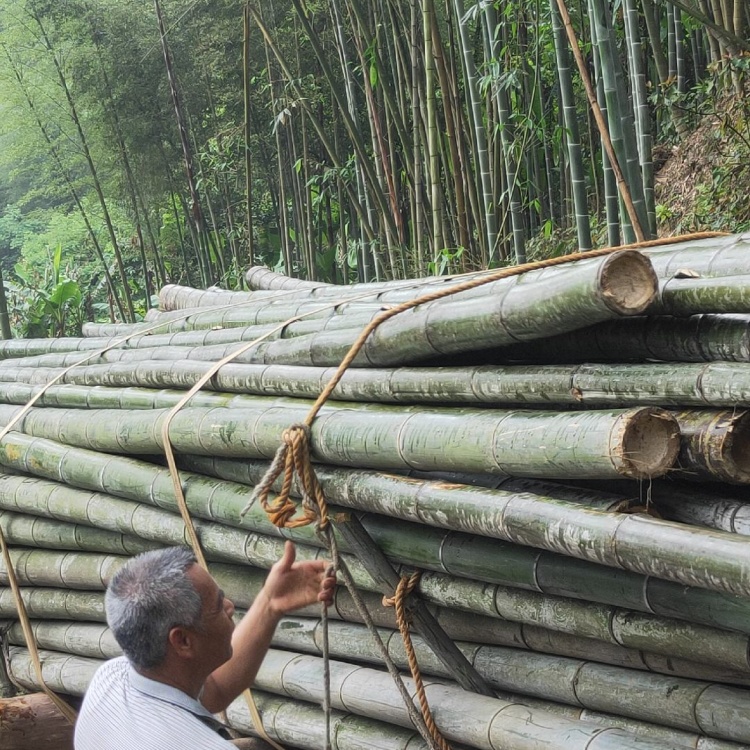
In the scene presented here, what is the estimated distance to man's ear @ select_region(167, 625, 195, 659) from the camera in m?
1.89

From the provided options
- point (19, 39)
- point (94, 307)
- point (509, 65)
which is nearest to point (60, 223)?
point (94, 307)

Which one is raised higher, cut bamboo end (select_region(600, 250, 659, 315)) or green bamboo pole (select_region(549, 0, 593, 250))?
→ green bamboo pole (select_region(549, 0, 593, 250))

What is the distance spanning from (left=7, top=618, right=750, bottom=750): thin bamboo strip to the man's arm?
37 centimetres

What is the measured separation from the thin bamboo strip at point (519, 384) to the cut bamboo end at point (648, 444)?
11 centimetres

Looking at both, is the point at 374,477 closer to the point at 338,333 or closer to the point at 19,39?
the point at 338,333

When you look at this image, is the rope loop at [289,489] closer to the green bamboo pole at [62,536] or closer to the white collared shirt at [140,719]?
the white collared shirt at [140,719]

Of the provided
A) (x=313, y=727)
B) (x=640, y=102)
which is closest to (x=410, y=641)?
(x=313, y=727)

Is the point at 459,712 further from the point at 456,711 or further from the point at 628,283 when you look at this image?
the point at 628,283

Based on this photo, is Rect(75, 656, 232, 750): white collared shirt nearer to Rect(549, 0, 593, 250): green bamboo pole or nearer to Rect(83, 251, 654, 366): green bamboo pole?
Rect(83, 251, 654, 366): green bamboo pole

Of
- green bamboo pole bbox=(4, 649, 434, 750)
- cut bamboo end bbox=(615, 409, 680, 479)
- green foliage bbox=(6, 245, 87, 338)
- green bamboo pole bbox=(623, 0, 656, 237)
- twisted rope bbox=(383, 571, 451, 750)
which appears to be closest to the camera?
cut bamboo end bbox=(615, 409, 680, 479)

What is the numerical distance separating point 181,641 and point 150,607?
91 millimetres

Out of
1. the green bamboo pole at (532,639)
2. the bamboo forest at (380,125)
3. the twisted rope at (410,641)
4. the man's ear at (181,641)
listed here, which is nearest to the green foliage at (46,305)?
the bamboo forest at (380,125)

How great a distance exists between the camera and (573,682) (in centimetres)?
220

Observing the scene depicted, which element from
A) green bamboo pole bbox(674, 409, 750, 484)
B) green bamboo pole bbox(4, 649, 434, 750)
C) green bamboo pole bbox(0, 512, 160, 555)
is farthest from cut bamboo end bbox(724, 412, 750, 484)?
green bamboo pole bbox(0, 512, 160, 555)
